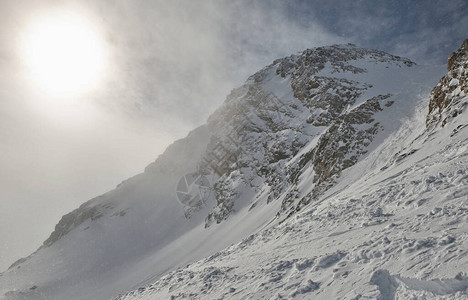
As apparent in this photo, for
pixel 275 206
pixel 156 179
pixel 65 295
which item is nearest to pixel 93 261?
pixel 65 295

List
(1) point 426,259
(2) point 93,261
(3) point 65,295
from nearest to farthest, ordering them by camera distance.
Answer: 1. (1) point 426,259
2. (3) point 65,295
3. (2) point 93,261

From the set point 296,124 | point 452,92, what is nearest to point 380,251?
point 452,92

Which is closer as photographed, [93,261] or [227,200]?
[227,200]

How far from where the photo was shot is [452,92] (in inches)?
897

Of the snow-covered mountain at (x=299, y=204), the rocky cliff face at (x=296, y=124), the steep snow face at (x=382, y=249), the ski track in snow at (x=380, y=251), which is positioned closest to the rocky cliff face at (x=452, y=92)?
the snow-covered mountain at (x=299, y=204)

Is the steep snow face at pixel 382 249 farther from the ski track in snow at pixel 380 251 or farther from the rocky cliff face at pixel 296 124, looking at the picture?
the rocky cliff face at pixel 296 124

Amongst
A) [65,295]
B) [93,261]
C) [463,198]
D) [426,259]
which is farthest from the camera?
[93,261]

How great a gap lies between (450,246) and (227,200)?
55.8 meters

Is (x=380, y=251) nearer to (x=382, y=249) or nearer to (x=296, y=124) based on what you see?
(x=382, y=249)

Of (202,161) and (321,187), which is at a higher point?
(202,161)

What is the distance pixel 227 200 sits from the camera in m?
60.3

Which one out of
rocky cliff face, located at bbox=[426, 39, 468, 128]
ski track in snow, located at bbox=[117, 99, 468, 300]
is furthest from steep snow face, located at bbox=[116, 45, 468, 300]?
rocky cliff face, located at bbox=[426, 39, 468, 128]

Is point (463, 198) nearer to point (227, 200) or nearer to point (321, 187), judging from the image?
point (321, 187)

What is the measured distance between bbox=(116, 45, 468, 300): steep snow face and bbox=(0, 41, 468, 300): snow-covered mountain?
0.05 m
